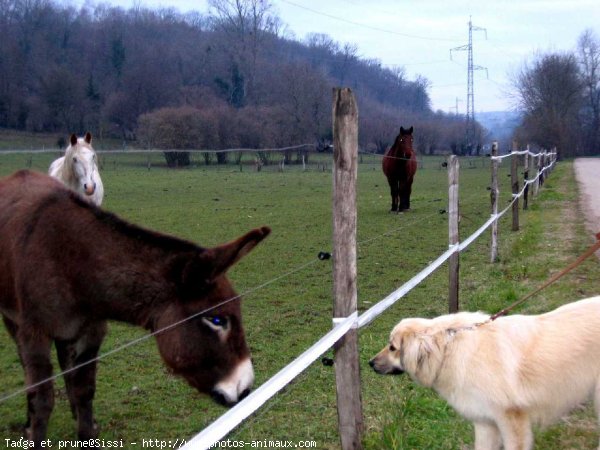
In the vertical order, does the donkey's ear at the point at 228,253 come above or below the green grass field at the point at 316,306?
above

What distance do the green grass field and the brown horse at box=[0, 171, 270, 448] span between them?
2.02 ft

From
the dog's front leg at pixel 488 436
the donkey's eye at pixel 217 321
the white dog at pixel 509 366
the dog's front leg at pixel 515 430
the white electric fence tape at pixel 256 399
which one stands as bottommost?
the dog's front leg at pixel 488 436

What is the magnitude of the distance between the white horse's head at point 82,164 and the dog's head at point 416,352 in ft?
19.2

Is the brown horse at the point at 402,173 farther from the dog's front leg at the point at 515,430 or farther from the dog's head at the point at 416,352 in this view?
the dog's front leg at the point at 515,430

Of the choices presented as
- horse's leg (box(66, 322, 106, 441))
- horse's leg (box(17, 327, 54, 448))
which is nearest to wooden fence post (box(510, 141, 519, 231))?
horse's leg (box(66, 322, 106, 441))

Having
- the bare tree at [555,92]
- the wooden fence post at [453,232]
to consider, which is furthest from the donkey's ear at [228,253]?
the bare tree at [555,92]

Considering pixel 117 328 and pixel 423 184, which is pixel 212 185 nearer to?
pixel 423 184

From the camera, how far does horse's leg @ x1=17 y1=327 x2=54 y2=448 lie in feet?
12.1

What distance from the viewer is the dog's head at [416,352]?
11.8ft

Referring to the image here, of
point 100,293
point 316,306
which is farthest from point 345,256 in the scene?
point 316,306

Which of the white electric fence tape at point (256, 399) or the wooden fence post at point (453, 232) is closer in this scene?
the white electric fence tape at point (256, 399)

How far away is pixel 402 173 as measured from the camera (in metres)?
17.1

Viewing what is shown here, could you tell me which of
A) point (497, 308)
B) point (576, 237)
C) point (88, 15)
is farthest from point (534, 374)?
point (88, 15)

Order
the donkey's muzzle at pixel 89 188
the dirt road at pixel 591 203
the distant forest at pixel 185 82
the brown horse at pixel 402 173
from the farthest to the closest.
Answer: the distant forest at pixel 185 82 < the brown horse at pixel 402 173 < the dirt road at pixel 591 203 < the donkey's muzzle at pixel 89 188
